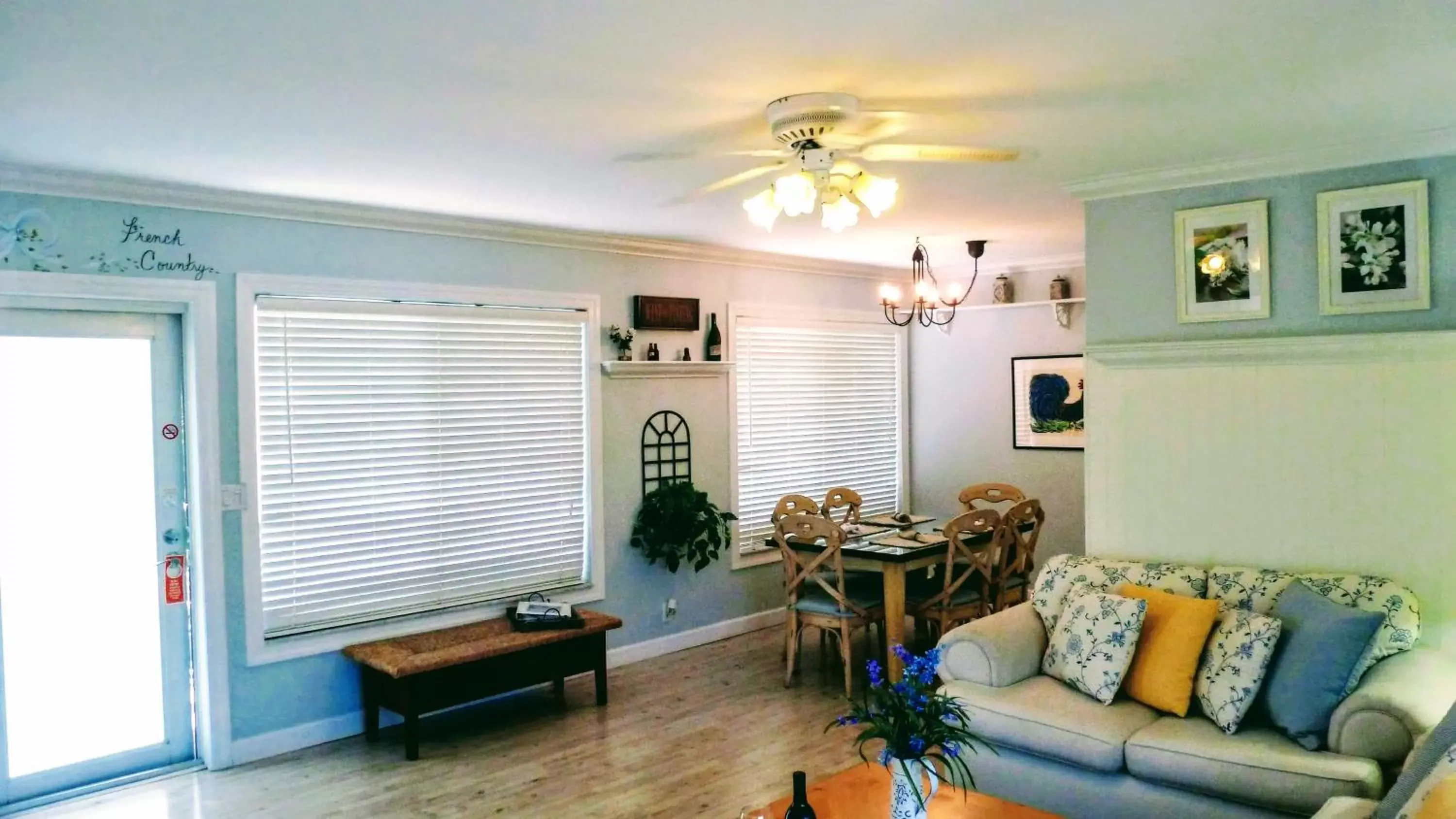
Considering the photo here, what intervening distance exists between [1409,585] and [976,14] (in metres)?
2.80

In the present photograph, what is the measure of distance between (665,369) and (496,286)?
120 centimetres

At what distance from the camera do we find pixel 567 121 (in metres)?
3.17

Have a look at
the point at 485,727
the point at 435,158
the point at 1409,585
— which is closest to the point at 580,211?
the point at 435,158

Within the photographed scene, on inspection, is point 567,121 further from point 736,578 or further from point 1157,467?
point 736,578

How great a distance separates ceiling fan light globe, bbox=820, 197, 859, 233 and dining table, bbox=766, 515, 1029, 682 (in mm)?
2509

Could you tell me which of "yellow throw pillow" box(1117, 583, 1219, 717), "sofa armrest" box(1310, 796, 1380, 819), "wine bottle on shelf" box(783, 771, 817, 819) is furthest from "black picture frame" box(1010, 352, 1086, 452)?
"wine bottle on shelf" box(783, 771, 817, 819)

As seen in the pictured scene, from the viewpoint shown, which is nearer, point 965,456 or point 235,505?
point 235,505

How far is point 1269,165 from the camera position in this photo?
3.90 metres

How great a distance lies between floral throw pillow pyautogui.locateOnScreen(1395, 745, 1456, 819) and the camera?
6.95ft

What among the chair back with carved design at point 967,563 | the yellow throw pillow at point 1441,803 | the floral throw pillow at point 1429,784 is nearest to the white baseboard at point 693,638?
the chair back with carved design at point 967,563

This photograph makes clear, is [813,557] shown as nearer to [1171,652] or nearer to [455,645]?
[455,645]

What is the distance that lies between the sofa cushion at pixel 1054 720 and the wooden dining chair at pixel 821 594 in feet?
4.54

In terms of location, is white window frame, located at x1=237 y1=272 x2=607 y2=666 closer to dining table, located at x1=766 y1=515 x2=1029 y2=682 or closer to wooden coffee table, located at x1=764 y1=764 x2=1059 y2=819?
dining table, located at x1=766 y1=515 x2=1029 y2=682

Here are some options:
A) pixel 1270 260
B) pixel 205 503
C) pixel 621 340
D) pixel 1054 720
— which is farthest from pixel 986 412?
pixel 205 503
